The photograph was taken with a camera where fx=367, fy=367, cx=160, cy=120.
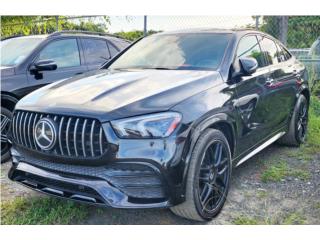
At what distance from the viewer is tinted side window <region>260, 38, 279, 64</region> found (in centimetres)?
439

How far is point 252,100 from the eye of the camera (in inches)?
144

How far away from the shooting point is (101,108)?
2646mm

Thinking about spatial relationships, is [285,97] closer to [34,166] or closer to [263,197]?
[263,197]

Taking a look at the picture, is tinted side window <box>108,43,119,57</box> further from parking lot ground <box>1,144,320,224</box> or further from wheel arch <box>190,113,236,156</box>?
wheel arch <box>190,113,236,156</box>

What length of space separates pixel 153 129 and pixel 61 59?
128 inches

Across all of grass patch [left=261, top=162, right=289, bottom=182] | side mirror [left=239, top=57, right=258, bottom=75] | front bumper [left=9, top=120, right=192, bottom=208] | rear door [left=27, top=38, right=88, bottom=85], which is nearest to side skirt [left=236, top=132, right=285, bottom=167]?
grass patch [left=261, top=162, right=289, bottom=182]

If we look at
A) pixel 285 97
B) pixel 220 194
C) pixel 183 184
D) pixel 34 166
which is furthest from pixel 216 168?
pixel 285 97

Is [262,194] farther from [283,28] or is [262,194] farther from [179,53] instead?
[283,28]

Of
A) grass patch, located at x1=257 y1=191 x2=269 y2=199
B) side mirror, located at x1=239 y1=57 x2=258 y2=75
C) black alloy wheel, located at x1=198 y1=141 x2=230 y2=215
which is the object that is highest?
side mirror, located at x1=239 y1=57 x2=258 y2=75

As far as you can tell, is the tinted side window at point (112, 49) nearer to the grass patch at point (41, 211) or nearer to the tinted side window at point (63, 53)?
the tinted side window at point (63, 53)

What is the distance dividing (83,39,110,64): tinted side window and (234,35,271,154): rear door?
261 cm

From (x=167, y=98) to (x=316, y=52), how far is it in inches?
259

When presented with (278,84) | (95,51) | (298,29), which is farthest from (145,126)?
(298,29)

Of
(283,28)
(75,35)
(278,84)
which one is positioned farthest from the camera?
(283,28)
